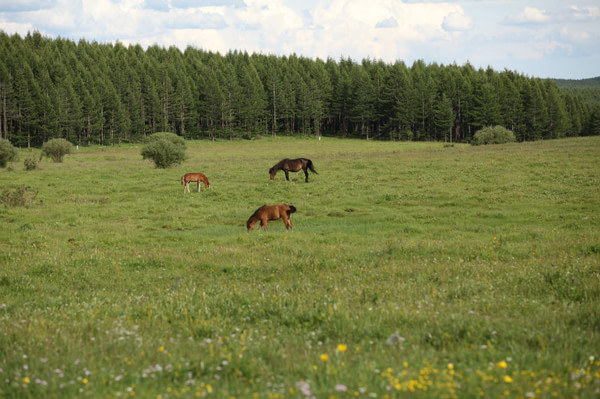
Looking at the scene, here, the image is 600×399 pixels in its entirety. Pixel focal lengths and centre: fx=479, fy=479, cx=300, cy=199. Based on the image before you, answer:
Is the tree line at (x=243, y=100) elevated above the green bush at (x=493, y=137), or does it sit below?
above

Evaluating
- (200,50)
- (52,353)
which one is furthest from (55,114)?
(52,353)

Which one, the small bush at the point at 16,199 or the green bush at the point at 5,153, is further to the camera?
the green bush at the point at 5,153

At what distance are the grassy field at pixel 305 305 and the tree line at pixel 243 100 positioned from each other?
293 ft

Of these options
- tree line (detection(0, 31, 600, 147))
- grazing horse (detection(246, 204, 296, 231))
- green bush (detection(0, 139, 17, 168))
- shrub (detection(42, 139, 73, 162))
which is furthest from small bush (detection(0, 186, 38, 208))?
tree line (detection(0, 31, 600, 147))

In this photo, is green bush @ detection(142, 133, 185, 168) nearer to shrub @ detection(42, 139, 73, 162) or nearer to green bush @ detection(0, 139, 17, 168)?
green bush @ detection(0, 139, 17, 168)

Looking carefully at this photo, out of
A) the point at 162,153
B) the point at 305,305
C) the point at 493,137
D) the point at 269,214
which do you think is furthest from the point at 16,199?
the point at 493,137

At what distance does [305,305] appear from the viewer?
827cm

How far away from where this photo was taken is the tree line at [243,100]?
102125mm

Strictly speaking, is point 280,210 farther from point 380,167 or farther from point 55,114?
point 55,114

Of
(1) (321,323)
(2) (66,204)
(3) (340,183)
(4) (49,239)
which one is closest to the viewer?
(1) (321,323)

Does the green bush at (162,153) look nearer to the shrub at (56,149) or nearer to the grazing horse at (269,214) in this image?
the shrub at (56,149)

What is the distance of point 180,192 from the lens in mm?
31516

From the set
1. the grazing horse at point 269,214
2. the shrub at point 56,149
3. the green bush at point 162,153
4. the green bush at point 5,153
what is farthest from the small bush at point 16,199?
the shrub at point 56,149

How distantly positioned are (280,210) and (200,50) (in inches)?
6246
